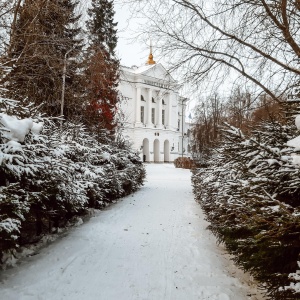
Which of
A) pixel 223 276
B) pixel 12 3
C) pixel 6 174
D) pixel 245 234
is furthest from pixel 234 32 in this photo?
pixel 12 3

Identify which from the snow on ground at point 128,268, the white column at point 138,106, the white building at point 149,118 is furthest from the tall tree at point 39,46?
the white column at point 138,106

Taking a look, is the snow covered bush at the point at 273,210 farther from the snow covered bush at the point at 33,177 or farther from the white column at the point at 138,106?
the white column at the point at 138,106

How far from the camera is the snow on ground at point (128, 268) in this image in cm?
342

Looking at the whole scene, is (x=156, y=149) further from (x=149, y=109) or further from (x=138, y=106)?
(x=138, y=106)

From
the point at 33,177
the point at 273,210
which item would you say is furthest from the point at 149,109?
the point at 273,210

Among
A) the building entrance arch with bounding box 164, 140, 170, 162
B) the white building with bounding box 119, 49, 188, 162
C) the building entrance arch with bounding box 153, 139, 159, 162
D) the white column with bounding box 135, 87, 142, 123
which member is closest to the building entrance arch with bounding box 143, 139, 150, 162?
the white building with bounding box 119, 49, 188, 162

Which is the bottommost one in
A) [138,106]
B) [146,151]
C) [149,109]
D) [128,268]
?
[128,268]

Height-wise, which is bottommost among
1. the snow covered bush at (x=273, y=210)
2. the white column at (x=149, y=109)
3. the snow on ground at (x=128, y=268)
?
the snow on ground at (x=128, y=268)

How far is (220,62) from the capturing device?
676cm

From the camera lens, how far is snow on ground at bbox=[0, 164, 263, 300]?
342 cm

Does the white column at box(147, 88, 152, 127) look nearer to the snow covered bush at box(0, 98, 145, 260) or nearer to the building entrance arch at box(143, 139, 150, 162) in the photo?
the building entrance arch at box(143, 139, 150, 162)

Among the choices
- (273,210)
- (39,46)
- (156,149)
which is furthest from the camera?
(156,149)

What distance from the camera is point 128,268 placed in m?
4.20

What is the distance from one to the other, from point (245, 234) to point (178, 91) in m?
4.78
